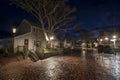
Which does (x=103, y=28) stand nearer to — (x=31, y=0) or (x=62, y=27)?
(x=62, y=27)

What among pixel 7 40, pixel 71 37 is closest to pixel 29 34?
pixel 7 40

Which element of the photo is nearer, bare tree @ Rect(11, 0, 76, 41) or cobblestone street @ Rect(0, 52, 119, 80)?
cobblestone street @ Rect(0, 52, 119, 80)

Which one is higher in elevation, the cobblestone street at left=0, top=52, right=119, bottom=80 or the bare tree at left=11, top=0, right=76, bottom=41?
the bare tree at left=11, top=0, right=76, bottom=41

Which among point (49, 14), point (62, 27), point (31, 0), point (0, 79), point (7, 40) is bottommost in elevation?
point (0, 79)

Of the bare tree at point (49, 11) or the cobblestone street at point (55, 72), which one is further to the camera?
the bare tree at point (49, 11)

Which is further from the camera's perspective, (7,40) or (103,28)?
(103,28)

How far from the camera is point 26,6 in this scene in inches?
1097

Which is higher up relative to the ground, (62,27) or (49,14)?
(49,14)

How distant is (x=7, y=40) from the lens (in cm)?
2722

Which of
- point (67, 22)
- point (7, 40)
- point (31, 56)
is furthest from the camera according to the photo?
point (67, 22)

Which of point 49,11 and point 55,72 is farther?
point 49,11

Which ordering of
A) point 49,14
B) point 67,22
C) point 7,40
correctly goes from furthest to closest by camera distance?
point 67,22 → point 49,14 → point 7,40

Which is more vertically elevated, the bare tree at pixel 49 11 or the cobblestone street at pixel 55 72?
the bare tree at pixel 49 11

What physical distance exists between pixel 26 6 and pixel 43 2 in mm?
3364
